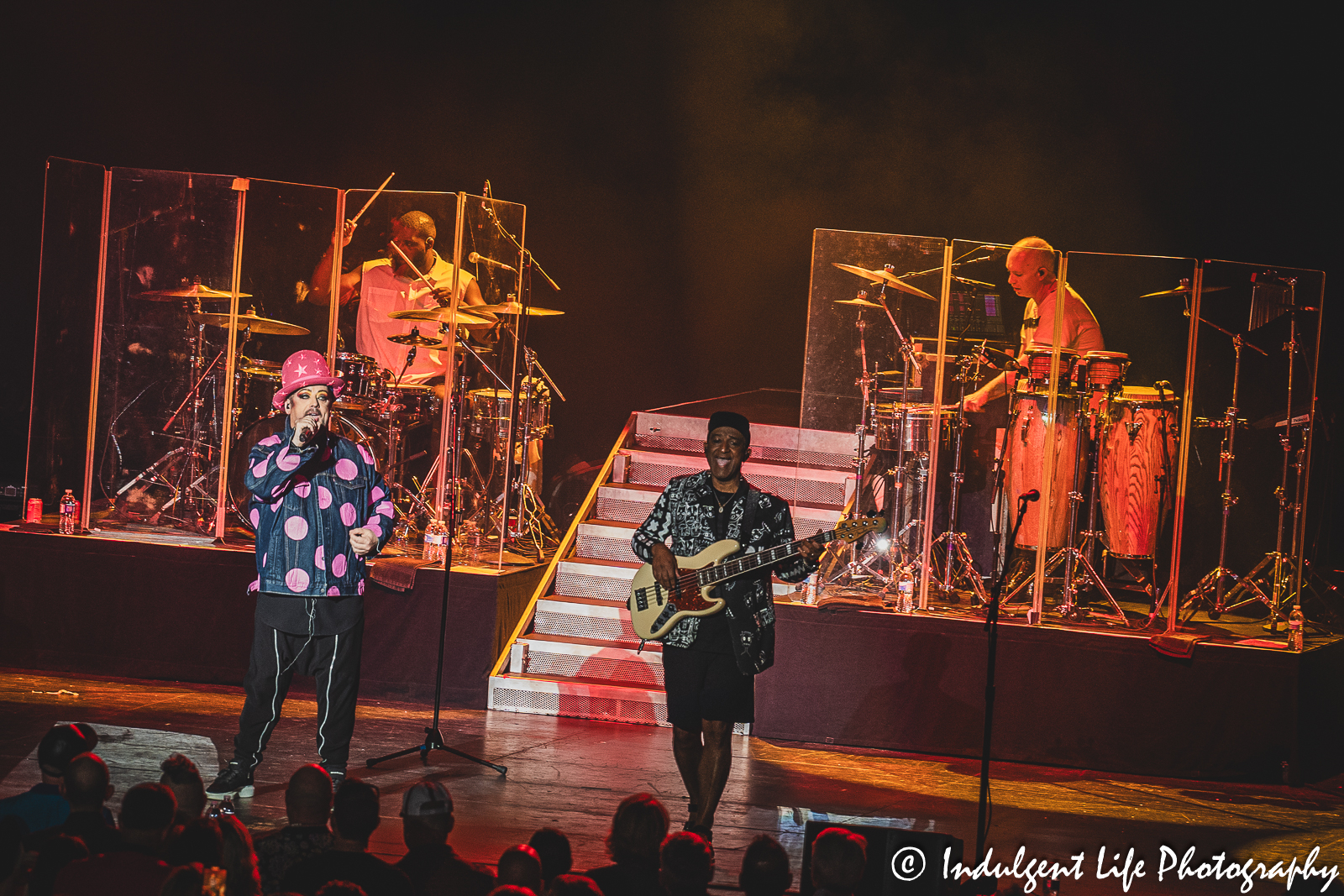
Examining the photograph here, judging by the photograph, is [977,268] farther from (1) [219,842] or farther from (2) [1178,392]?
(1) [219,842]

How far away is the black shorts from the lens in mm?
4719

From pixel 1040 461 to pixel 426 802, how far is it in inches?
215

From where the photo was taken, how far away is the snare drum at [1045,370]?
7.51m

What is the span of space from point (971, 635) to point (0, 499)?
25.6 feet

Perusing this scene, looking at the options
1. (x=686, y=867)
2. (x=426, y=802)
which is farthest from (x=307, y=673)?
(x=686, y=867)

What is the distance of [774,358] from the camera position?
12.5 meters

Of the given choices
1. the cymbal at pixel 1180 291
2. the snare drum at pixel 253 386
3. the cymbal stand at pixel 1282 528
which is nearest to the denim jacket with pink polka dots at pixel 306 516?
the snare drum at pixel 253 386

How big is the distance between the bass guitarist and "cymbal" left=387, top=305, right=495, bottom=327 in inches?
140

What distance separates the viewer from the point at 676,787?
232 inches

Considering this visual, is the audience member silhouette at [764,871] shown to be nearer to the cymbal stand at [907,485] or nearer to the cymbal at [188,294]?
the cymbal stand at [907,485]

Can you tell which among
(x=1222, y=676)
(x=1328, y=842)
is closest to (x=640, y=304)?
(x=1222, y=676)

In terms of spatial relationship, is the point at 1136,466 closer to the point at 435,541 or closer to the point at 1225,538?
the point at 1225,538

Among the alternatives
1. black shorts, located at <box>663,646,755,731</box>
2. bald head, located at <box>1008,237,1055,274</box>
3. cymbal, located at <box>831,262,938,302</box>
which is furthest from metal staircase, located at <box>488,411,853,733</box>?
black shorts, located at <box>663,646,755,731</box>

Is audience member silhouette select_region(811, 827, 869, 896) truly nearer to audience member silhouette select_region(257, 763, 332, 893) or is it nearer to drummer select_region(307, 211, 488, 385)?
audience member silhouette select_region(257, 763, 332, 893)
